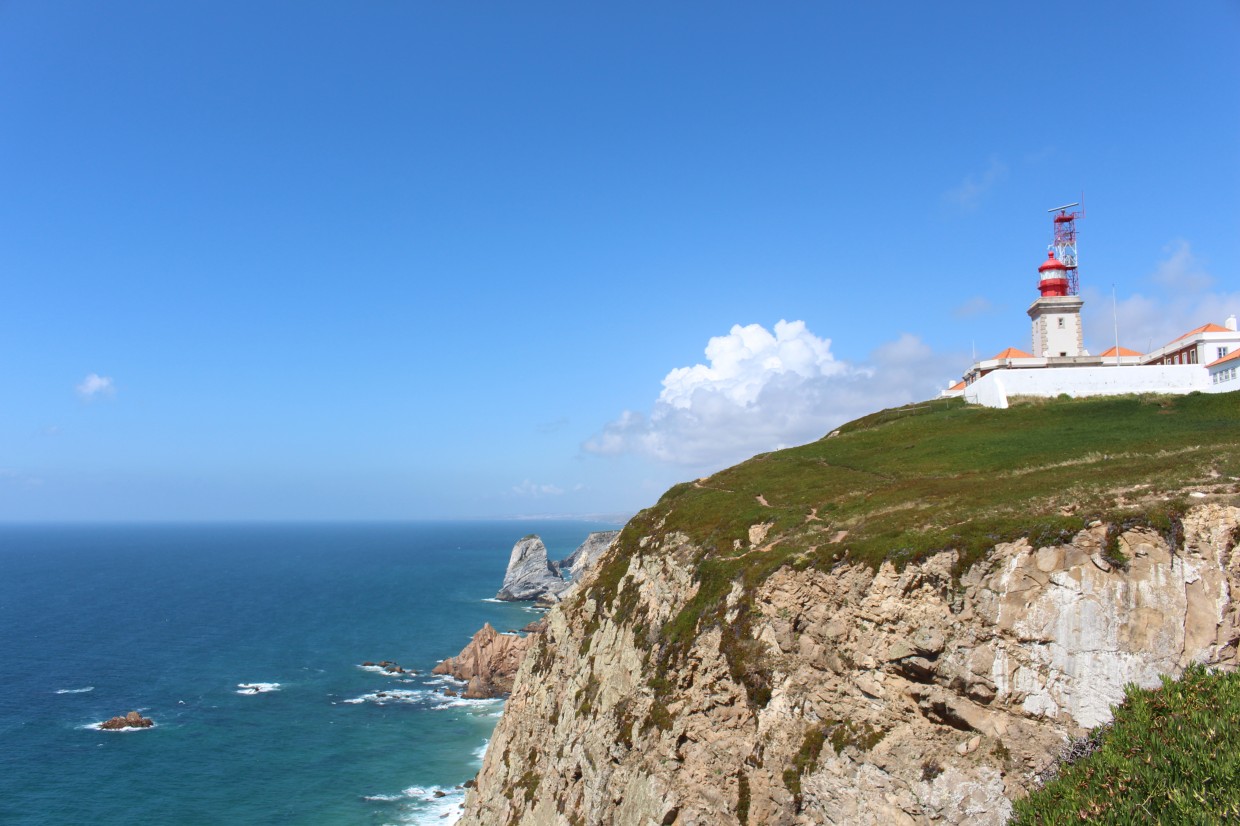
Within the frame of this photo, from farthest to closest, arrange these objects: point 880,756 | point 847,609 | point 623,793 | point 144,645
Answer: point 144,645, point 623,793, point 847,609, point 880,756

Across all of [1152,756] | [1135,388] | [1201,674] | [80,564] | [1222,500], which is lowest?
[80,564]

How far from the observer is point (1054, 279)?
57.7 metres

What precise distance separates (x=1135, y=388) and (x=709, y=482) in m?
28.7

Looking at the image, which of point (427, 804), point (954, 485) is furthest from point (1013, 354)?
point (427, 804)

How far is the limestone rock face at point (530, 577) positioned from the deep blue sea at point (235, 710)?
522cm

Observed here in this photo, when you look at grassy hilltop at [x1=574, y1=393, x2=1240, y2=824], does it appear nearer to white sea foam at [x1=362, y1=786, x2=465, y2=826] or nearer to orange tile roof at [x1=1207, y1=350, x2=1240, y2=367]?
orange tile roof at [x1=1207, y1=350, x2=1240, y2=367]

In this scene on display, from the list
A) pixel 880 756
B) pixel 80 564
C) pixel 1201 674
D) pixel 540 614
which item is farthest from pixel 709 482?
pixel 80 564

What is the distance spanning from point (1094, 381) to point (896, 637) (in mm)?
34903

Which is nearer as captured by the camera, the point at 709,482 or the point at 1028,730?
the point at 1028,730

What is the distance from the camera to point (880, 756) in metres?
21.2

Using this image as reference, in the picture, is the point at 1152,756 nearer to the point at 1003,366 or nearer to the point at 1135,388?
the point at 1135,388

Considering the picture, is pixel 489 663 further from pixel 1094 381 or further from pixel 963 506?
pixel 1094 381

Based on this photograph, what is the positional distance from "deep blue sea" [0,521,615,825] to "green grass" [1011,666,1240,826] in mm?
39924

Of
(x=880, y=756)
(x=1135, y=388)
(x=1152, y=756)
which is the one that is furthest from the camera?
(x=1135, y=388)
